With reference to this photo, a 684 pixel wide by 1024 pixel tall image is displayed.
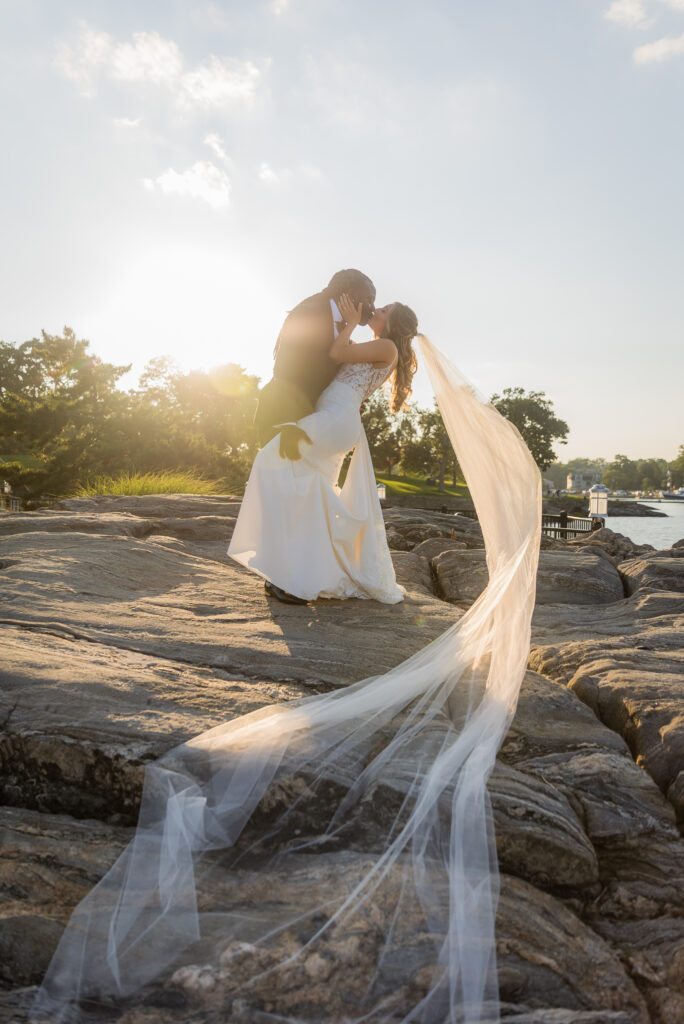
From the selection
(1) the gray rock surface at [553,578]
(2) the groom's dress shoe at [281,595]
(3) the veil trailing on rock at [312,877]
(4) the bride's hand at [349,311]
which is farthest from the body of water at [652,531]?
(3) the veil trailing on rock at [312,877]

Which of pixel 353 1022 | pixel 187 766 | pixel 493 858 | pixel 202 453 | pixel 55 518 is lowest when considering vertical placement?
pixel 353 1022

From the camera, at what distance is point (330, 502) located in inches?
208

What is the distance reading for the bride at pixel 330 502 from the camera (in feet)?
17.3

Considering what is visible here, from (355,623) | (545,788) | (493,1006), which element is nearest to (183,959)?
(493,1006)

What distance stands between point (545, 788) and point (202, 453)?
76.1 ft

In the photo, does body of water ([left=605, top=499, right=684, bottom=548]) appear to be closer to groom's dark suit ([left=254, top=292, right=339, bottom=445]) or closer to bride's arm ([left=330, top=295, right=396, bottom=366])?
bride's arm ([left=330, top=295, right=396, bottom=366])

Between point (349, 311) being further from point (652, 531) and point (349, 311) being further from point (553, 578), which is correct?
point (652, 531)

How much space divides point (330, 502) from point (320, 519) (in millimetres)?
165

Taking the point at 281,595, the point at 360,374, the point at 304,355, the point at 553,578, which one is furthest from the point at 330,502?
the point at 553,578

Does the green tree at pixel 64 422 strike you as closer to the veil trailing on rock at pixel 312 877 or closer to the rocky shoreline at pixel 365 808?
the rocky shoreline at pixel 365 808

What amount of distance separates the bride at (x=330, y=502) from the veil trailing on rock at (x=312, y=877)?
7.06 ft

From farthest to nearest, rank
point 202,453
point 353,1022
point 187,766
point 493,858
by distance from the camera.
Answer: point 202,453 → point 187,766 → point 493,858 → point 353,1022

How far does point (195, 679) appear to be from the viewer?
3.24 m

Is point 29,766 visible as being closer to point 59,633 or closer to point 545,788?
point 59,633
